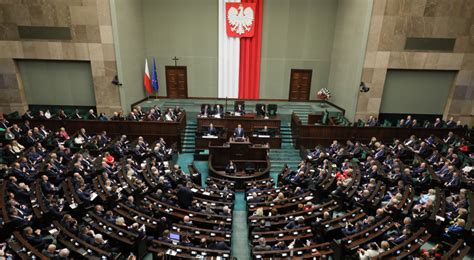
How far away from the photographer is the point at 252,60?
19266mm

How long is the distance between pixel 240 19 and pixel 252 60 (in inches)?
106

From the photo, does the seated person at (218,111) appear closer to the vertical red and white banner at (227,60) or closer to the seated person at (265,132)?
the seated person at (265,132)

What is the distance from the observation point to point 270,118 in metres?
15.4

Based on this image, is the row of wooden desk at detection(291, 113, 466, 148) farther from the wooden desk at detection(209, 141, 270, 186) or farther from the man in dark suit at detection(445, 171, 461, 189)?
the man in dark suit at detection(445, 171, 461, 189)

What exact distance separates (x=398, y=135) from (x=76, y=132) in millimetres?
15765

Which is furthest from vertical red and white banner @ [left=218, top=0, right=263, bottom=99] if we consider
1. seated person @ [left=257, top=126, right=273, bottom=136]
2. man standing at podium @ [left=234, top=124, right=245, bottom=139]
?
man standing at podium @ [left=234, top=124, right=245, bottom=139]

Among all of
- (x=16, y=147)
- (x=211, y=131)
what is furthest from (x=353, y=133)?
(x=16, y=147)

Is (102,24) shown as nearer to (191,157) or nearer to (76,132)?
(76,132)

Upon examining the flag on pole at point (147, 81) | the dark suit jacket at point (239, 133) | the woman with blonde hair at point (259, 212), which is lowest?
the woman with blonde hair at point (259, 212)

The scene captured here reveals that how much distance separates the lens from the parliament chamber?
7.45 meters

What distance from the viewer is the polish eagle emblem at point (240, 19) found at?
1822cm

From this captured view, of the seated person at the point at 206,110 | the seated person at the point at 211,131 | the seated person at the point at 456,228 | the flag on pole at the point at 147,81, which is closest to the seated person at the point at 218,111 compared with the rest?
the seated person at the point at 206,110

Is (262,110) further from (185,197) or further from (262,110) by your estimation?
(185,197)

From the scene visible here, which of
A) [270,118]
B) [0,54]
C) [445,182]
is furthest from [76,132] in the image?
[445,182]
